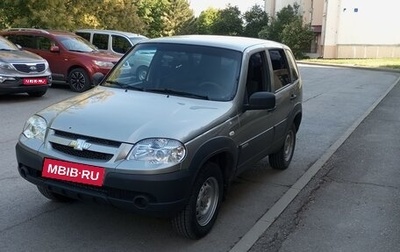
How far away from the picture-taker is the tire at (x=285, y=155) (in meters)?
6.23

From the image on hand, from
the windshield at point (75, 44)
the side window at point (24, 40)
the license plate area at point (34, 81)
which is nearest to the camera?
the license plate area at point (34, 81)

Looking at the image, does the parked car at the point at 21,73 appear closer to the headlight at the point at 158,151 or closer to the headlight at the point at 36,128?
the headlight at the point at 36,128

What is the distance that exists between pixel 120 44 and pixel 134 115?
38.3 feet

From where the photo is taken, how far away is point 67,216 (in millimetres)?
4398

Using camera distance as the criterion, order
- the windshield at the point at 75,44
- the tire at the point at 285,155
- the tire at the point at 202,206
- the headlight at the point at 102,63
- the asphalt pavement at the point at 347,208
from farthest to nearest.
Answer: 1. the windshield at the point at 75,44
2. the headlight at the point at 102,63
3. the tire at the point at 285,155
4. the asphalt pavement at the point at 347,208
5. the tire at the point at 202,206

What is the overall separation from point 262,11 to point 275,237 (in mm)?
58621

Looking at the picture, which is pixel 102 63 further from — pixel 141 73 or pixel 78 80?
pixel 141 73

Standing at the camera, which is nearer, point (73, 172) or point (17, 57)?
point (73, 172)

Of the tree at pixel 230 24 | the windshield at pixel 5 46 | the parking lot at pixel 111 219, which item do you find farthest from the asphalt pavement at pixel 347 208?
the tree at pixel 230 24

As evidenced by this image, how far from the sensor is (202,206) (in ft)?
13.7

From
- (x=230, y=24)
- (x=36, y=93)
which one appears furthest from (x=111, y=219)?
(x=230, y=24)

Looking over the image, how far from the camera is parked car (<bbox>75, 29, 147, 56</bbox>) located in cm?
1497

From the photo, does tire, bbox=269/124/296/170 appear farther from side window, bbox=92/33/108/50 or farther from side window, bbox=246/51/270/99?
side window, bbox=92/33/108/50

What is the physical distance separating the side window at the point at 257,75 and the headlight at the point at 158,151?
4.38ft
